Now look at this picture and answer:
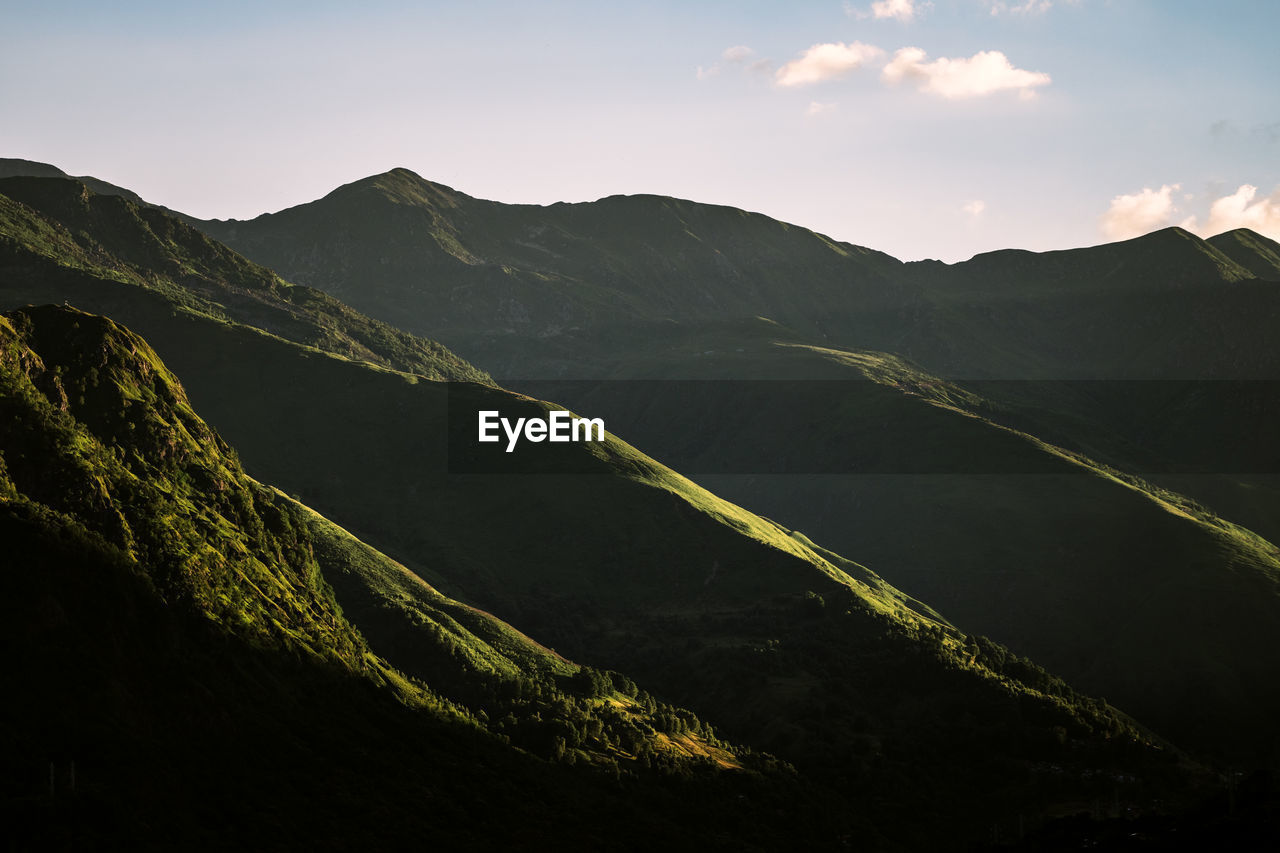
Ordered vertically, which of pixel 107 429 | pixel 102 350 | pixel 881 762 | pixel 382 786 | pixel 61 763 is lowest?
pixel 881 762

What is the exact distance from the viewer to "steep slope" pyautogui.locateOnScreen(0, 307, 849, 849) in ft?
290

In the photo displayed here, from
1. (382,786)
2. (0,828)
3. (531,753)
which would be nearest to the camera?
(0,828)

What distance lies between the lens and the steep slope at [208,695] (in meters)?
88.4

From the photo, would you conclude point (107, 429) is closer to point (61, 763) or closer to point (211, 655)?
point (211, 655)

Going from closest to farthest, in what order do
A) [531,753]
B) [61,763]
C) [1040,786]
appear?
[61,763], [531,753], [1040,786]

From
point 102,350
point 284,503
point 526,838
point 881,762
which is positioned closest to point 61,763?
point 526,838

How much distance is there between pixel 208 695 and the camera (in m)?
101

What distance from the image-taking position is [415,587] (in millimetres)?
182000

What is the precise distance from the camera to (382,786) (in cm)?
10625

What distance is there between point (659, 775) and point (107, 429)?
6922 cm

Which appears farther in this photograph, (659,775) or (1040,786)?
(1040,786)

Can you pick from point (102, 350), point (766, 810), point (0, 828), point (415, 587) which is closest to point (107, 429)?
point (102, 350)

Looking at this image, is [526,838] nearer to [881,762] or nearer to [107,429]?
[107,429]

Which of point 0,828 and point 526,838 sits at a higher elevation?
point 0,828
